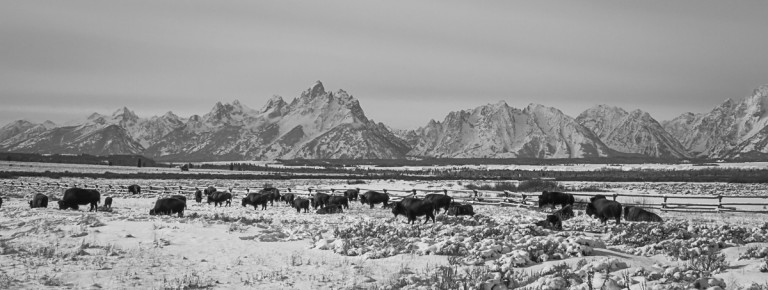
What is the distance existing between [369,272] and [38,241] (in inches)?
420

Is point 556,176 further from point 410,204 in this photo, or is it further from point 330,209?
point 410,204

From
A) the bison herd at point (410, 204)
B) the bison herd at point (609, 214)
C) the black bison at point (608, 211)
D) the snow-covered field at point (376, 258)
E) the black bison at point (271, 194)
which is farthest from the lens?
the black bison at point (271, 194)

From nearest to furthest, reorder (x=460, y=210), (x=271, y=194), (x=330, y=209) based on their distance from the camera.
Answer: (x=460, y=210) < (x=330, y=209) < (x=271, y=194)

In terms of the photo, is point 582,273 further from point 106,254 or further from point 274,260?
point 106,254

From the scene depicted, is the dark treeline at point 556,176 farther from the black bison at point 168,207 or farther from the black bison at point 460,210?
the black bison at point 168,207

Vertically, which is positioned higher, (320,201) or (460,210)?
(460,210)

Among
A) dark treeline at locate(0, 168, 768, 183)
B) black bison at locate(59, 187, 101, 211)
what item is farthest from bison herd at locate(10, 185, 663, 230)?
dark treeline at locate(0, 168, 768, 183)

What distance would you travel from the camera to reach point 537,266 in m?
11.9

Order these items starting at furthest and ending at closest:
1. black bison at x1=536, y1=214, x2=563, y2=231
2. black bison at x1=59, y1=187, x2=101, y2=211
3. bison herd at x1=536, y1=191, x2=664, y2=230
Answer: black bison at x1=59, y1=187, x2=101, y2=211 < bison herd at x1=536, y1=191, x2=664, y2=230 < black bison at x1=536, y1=214, x2=563, y2=231

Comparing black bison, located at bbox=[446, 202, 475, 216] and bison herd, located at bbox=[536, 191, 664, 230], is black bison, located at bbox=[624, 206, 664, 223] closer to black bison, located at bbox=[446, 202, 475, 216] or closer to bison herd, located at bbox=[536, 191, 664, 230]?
bison herd, located at bbox=[536, 191, 664, 230]

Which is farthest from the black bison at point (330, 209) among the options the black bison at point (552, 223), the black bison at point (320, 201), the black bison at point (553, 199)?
the black bison at point (552, 223)

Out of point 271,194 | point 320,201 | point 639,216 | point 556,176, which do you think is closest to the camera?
point 639,216

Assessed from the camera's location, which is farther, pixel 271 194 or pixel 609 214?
pixel 271 194

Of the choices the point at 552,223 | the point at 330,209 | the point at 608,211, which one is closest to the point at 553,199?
the point at 608,211
